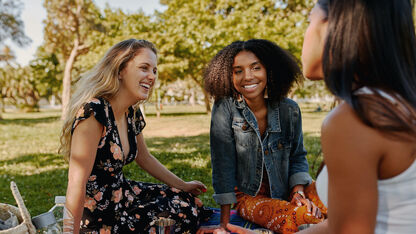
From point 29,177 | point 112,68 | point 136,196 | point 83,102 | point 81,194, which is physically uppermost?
point 112,68

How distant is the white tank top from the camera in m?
1.04

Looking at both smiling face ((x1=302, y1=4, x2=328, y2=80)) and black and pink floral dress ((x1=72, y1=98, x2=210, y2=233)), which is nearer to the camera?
smiling face ((x1=302, y1=4, x2=328, y2=80))

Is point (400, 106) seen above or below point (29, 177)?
above

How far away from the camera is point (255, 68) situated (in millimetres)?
3055

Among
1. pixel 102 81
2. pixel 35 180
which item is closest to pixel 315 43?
pixel 102 81

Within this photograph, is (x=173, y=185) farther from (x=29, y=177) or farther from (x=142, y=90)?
(x=29, y=177)

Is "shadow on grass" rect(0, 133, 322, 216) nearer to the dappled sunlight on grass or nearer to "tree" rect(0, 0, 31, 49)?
the dappled sunlight on grass

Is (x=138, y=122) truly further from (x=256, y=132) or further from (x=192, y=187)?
(x=256, y=132)

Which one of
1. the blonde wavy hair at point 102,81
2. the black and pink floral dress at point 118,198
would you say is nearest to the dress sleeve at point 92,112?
the black and pink floral dress at point 118,198

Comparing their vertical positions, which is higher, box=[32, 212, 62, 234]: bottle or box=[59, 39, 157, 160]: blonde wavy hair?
box=[59, 39, 157, 160]: blonde wavy hair

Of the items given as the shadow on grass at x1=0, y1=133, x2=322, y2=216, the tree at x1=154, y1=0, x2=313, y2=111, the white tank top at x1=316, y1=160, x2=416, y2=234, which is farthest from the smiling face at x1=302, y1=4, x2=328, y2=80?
the tree at x1=154, y1=0, x2=313, y2=111

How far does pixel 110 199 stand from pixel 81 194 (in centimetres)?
47

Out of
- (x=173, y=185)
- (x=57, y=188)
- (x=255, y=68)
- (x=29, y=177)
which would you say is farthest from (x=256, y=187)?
(x=29, y=177)

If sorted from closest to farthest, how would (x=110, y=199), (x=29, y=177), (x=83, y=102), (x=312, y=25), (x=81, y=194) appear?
(x=312, y=25) < (x=81, y=194) < (x=83, y=102) < (x=110, y=199) < (x=29, y=177)
